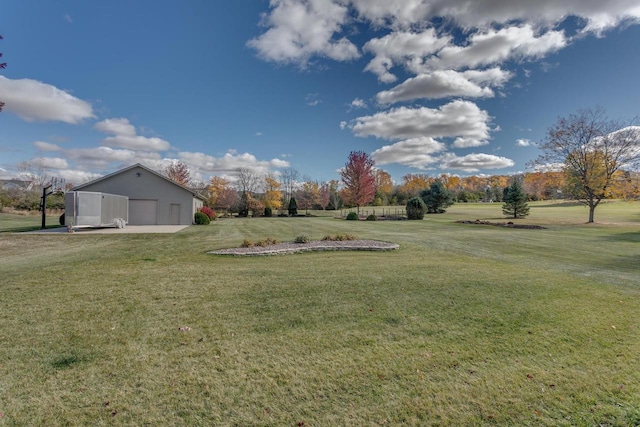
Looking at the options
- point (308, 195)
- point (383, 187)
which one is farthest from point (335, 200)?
point (383, 187)

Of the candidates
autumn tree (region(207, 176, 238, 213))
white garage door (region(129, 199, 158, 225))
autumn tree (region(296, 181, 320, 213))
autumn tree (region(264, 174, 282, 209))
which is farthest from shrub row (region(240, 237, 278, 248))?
autumn tree (region(296, 181, 320, 213))

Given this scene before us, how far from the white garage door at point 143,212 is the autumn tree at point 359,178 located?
835 inches

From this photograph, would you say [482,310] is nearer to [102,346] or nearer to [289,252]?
[102,346]

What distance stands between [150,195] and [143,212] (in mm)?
1454

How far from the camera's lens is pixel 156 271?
7.40 meters

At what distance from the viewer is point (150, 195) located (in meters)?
23.0

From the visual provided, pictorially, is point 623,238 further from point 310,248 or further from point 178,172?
point 178,172

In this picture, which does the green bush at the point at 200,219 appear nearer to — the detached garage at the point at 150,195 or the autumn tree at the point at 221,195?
the detached garage at the point at 150,195

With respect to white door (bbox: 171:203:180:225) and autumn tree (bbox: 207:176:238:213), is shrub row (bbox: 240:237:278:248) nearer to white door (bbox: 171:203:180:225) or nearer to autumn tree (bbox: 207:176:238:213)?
white door (bbox: 171:203:180:225)

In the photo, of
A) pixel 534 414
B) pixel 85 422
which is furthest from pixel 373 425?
pixel 85 422

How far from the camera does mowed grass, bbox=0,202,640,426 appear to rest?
8.41ft

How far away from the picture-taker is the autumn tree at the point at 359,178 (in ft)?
115

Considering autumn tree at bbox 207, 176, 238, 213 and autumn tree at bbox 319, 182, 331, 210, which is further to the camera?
autumn tree at bbox 319, 182, 331, 210

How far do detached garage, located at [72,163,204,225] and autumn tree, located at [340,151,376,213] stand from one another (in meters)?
18.7
